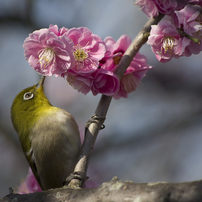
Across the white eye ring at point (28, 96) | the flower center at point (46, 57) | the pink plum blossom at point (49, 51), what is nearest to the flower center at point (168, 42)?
the pink plum blossom at point (49, 51)

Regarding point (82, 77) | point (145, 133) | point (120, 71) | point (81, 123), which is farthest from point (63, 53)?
point (145, 133)

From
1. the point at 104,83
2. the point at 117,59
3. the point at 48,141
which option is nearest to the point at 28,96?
the point at 48,141

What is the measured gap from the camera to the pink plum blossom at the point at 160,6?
2.37m

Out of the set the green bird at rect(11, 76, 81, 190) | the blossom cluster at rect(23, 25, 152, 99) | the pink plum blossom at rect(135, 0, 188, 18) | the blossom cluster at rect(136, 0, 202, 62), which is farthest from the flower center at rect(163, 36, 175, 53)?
the green bird at rect(11, 76, 81, 190)

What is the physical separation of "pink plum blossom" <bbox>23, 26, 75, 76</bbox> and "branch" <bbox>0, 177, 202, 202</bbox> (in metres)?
1.06

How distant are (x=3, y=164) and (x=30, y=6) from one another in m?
4.62

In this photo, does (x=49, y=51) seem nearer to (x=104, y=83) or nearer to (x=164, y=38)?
(x=104, y=83)

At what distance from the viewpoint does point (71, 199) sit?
5.41 feet

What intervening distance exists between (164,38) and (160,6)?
276 mm

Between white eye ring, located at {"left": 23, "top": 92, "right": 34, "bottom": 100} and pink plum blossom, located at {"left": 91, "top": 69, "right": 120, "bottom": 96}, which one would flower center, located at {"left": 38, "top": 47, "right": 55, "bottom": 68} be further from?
white eye ring, located at {"left": 23, "top": 92, "right": 34, "bottom": 100}

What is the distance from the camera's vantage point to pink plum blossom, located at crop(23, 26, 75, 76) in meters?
2.27

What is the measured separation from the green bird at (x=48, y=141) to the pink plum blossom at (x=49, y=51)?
923 millimetres

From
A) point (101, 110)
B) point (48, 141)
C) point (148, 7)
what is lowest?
point (101, 110)

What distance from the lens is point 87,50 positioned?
2490 millimetres
